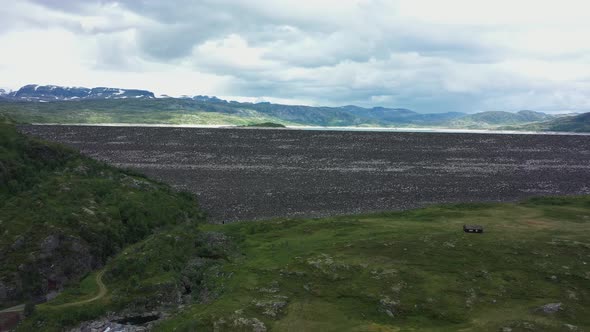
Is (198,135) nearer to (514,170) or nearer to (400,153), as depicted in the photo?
(400,153)

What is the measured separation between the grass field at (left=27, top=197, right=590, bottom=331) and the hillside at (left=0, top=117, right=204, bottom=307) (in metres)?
4.57

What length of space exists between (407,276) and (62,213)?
37060mm

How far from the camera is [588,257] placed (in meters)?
42.8

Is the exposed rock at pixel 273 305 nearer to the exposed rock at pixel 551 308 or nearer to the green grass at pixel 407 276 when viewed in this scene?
the green grass at pixel 407 276

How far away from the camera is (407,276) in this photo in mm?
40125

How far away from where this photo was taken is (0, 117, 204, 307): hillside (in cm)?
4241

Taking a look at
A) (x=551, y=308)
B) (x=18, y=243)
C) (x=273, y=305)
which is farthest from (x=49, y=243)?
(x=551, y=308)

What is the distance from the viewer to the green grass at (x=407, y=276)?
33625mm

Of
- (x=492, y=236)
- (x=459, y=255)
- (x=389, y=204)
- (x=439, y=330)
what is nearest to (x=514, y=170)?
(x=389, y=204)

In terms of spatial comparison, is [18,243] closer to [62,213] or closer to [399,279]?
[62,213]

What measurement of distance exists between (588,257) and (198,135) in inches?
2964

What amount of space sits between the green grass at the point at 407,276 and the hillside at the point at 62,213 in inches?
411

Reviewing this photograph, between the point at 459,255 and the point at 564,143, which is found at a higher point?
the point at 564,143

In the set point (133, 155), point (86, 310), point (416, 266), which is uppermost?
point (133, 155)
